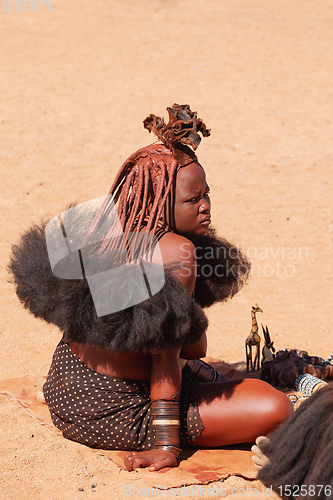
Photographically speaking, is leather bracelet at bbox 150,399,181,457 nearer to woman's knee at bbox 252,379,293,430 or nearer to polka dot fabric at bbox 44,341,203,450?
polka dot fabric at bbox 44,341,203,450

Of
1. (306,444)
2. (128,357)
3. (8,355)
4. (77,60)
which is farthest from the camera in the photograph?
(77,60)

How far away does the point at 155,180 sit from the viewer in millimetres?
3514

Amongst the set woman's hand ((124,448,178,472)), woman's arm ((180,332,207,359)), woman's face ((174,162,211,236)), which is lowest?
woman's hand ((124,448,178,472))

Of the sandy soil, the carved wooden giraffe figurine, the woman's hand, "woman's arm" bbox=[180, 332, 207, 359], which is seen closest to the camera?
the woman's hand

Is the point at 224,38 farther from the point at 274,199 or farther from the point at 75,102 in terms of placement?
the point at 274,199

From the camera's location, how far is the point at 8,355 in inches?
202

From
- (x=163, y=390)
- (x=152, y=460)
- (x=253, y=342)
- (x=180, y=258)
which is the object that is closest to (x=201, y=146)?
(x=253, y=342)

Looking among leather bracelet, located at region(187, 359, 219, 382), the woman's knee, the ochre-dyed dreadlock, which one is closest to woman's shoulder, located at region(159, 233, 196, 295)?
the ochre-dyed dreadlock

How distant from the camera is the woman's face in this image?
3.52m

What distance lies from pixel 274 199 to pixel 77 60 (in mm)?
7147

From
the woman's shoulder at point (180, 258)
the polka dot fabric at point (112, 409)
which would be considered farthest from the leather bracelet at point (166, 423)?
the woman's shoulder at point (180, 258)

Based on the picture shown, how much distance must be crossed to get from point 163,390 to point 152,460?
1.18ft

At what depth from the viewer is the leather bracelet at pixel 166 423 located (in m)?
3.36

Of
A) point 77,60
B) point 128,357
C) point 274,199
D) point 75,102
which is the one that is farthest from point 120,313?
point 77,60
